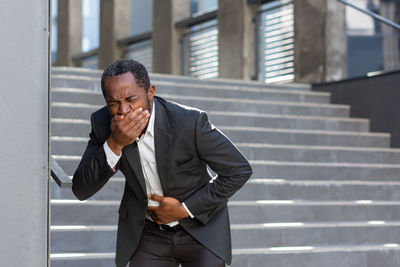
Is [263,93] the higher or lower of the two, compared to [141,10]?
lower

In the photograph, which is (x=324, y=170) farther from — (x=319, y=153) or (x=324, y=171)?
(x=319, y=153)

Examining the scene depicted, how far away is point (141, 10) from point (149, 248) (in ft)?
65.8

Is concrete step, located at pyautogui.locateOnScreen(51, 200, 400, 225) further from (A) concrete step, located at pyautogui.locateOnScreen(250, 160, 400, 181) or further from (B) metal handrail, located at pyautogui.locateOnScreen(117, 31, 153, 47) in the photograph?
(B) metal handrail, located at pyautogui.locateOnScreen(117, 31, 153, 47)

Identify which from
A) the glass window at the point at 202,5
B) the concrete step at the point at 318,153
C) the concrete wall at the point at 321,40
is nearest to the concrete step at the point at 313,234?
the concrete step at the point at 318,153

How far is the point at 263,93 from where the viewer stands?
9.64 m

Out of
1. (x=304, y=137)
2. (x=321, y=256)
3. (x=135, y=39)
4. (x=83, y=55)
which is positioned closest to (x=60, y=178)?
(x=321, y=256)

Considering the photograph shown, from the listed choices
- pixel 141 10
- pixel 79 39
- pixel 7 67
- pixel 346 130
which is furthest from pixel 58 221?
pixel 141 10

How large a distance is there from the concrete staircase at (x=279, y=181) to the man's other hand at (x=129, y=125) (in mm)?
2348

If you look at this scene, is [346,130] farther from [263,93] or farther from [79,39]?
[79,39]

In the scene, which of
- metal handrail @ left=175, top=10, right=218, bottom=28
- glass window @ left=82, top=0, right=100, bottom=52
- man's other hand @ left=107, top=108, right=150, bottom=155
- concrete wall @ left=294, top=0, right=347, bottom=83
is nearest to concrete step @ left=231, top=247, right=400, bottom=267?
man's other hand @ left=107, top=108, right=150, bottom=155

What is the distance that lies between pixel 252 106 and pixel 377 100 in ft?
4.93

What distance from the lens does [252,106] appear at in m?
8.98

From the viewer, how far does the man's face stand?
9.73ft

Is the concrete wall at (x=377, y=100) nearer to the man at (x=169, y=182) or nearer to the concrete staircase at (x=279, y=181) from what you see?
the concrete staircase at (x=279, y=181)
